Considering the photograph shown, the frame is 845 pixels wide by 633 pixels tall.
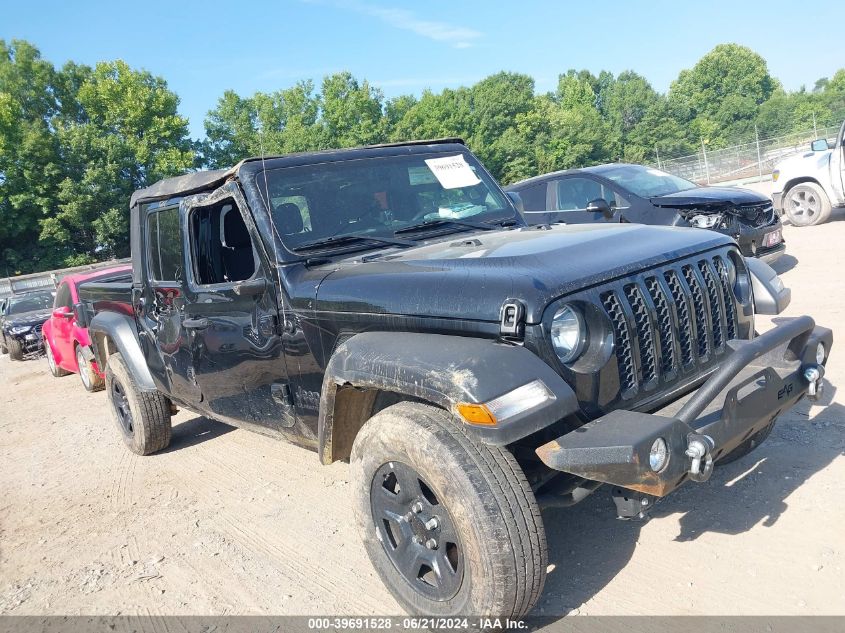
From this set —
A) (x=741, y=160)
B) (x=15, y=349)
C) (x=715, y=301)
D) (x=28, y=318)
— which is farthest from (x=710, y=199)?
(x=741, y=160)

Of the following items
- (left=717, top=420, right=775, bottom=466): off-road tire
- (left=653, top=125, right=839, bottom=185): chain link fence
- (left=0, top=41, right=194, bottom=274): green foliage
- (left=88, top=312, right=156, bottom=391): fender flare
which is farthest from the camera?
(left=0, top=41, right=194, bottom=274): green foliage

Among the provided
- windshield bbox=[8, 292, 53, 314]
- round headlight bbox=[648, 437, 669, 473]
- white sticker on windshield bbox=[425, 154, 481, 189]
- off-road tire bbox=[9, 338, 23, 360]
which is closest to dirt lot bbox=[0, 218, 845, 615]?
round headlight bbox=[648, 437, 669, 473]

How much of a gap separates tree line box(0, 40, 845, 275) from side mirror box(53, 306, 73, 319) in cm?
1899

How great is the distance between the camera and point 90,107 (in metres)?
45.4

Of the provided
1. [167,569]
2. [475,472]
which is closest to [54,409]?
[167,569]

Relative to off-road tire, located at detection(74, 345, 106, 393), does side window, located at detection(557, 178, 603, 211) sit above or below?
above

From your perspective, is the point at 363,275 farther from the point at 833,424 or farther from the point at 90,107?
the point at 90,107

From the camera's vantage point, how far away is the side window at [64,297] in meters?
10.3

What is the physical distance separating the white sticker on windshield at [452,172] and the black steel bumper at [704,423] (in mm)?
1929

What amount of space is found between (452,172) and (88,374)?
725 cm

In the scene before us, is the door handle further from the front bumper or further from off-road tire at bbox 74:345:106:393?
the front bumper

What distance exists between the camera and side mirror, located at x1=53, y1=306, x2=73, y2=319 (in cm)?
1000

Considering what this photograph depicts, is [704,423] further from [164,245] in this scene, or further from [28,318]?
[28,318]

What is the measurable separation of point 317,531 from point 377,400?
122cm
